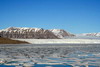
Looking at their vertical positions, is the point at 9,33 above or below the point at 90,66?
above

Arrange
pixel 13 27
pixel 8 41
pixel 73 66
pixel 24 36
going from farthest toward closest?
1. pixel 13 27
2. pixel 24 36
3. pixel 8 41
4. pixel 73 66

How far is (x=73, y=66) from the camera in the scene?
776cm

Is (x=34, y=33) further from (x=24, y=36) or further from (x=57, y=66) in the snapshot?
(x=57, y=66)

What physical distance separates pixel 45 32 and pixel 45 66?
56.5 meters

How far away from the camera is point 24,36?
6225 centimetres

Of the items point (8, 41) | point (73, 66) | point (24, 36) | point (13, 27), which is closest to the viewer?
point (73, 66)

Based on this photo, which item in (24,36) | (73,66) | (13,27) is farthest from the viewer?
(13,27)

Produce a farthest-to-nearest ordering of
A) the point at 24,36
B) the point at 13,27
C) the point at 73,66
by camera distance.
A: 1. the point at 13,27
2. the point at 24,36
3. the point at 73,66

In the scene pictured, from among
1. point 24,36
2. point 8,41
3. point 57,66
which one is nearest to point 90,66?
point 57,66

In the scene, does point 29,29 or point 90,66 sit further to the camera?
point 29,29

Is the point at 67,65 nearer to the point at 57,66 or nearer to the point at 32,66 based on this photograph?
the point at 57,66

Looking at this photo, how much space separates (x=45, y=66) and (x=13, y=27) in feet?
212

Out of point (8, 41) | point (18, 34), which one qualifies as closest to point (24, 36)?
point (18, 34)

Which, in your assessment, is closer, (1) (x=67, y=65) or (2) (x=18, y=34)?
(1) (x=67, y=65)
